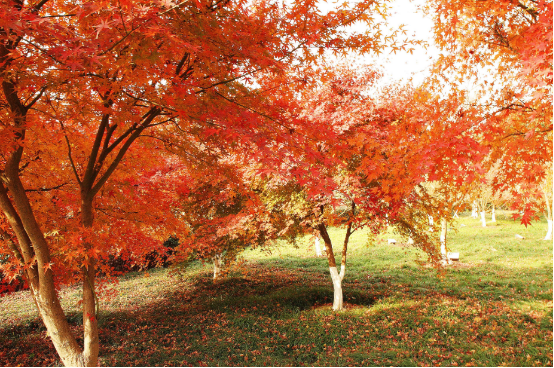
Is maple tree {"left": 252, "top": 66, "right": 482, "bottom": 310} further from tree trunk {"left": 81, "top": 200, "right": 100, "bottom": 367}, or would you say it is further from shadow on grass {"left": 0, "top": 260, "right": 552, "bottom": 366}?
tree trunk {"left": 81, "top": 200, "right": 100, "bottom": 367}

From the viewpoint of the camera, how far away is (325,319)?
21.7 ft

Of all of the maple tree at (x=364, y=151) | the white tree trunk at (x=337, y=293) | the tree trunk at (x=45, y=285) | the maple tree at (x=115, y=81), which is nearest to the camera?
the maple tree at (x=115, y=81)

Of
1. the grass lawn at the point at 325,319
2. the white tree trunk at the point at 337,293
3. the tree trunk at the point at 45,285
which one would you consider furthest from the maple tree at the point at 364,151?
the tree trunk at the point at 45,285

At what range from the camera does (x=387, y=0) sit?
4219mm

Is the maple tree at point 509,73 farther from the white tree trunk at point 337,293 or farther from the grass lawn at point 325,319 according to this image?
the white tree trunk at point 337,293

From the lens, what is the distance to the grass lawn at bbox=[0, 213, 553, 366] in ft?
14.2

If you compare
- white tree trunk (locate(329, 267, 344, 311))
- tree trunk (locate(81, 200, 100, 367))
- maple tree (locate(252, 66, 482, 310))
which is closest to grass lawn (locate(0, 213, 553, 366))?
white tree trunk (locate(329, 267, 344, 311))

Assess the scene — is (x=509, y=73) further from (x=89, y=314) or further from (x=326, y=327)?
(x=89, y=314)

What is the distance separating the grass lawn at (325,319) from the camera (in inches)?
170

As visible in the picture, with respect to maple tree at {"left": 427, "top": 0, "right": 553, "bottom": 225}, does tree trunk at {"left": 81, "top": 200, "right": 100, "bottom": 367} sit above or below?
below

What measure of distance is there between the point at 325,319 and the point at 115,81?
5.80 metres

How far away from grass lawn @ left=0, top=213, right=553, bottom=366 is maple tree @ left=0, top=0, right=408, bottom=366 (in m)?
1.71

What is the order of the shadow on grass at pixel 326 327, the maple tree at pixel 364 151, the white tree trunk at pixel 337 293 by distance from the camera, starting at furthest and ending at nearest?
the white tree trunk at pixel 337 293 < the maple tree at pixel 364 151 < the shadow on grass at pixel 326 327

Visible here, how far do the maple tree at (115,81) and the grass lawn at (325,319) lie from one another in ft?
5.60
